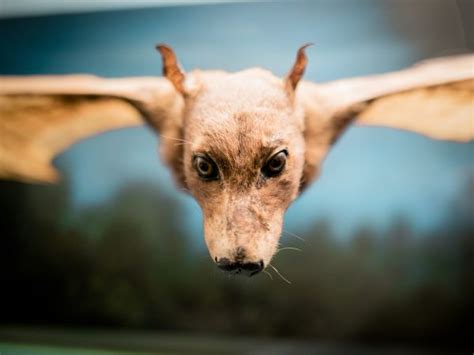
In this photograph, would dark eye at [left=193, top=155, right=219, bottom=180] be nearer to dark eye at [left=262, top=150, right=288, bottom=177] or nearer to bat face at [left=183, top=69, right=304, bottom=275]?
bat face at [left=183, top=69, right=304, bottom=275]

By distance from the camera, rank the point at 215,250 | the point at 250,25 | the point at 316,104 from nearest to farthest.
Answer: the point at 215,250 < the point at 316,104 < the point at 250,25

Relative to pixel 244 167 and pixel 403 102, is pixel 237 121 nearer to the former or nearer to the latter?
pixel 244 167

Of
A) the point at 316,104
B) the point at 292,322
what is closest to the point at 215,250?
the point at 292,322

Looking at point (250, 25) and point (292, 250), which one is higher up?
point (250, 25)

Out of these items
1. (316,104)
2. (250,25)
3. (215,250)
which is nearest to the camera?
(215,250)

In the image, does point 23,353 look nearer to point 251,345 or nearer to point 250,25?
point 251,345

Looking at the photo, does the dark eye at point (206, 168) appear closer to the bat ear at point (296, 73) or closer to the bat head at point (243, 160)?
the bat head at point (243, 160)
